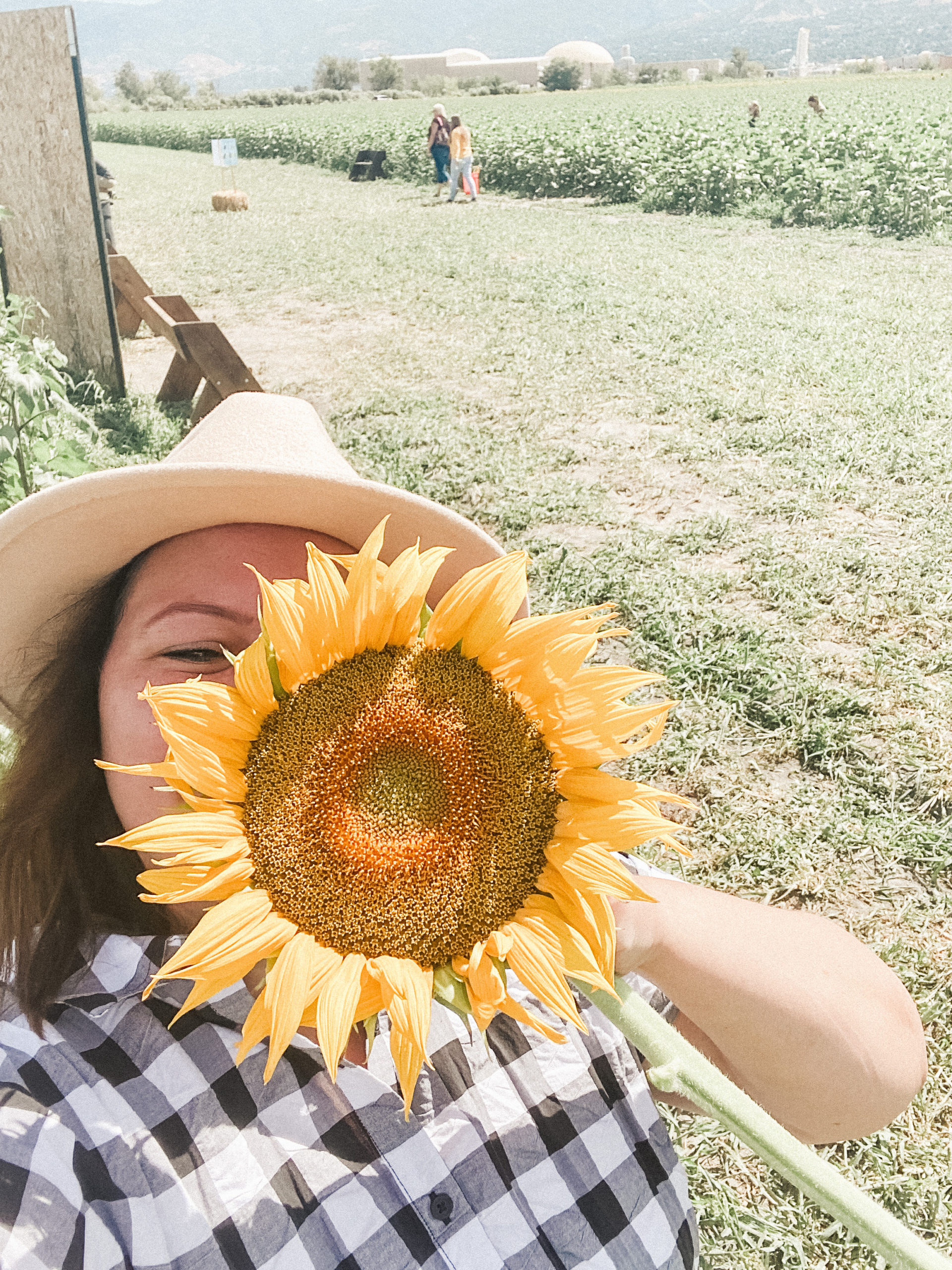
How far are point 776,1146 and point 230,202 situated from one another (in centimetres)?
2056

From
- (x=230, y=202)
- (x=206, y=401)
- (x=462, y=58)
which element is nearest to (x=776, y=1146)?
(x=206, y=401)

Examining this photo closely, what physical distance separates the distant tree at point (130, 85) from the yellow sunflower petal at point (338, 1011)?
11147 centimetres

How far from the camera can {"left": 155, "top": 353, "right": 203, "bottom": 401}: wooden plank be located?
24.0ft

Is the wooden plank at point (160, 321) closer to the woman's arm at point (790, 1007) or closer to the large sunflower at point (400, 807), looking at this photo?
the woman's arm at point (790, 1007)

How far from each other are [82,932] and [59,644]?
0.41 m

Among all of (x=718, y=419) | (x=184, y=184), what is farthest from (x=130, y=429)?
(x=184, y=184)

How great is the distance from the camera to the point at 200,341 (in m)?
6.68

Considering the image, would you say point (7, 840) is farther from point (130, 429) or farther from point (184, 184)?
point (184, 184)

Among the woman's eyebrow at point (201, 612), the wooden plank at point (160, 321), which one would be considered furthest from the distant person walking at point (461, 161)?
the woman's eyebrow at point (201, 612)

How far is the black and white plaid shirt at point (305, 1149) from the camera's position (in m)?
1.14

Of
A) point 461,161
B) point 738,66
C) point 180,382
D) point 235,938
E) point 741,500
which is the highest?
point 738,66

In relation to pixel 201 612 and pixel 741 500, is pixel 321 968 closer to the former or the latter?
pixel 201 612

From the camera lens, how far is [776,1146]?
741 mm

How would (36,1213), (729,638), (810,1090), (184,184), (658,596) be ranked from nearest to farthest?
(36,1213)
(810,1090)
(729,638)
(658,596)
(184,184)
